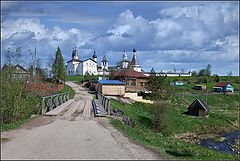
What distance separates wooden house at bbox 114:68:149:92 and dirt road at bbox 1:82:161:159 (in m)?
32.8

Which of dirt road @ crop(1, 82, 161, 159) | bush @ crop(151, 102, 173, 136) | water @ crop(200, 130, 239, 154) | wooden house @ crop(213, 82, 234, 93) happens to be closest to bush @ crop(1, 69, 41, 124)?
dirt road @ crop(1, 82, 161, 159)

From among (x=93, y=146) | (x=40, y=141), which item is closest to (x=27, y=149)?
(x=40, y=141)

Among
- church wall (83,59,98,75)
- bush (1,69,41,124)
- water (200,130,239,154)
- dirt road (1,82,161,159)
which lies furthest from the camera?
church wall (83,59,98,75)

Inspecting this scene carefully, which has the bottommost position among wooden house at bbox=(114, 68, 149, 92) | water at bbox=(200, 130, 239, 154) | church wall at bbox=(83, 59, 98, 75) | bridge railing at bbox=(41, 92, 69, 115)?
water at bbox=(200, 130, 239, 154)

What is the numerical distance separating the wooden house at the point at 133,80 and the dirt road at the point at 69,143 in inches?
1292

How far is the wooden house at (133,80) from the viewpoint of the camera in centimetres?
4644

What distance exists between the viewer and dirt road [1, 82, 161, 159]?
795cm

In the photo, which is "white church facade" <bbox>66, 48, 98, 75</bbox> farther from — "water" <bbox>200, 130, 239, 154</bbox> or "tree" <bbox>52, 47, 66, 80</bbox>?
"water" <bbox>200, 130, 239, 154</bbox>

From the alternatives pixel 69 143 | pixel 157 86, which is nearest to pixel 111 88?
pixel 157 86

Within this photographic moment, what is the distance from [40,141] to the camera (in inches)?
374

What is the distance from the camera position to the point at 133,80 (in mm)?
46938

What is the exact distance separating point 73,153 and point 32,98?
20473 mm

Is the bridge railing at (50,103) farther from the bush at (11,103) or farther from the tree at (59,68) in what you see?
the tree at (59,68)

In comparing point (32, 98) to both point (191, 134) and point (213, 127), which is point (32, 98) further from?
point (213, 127)
